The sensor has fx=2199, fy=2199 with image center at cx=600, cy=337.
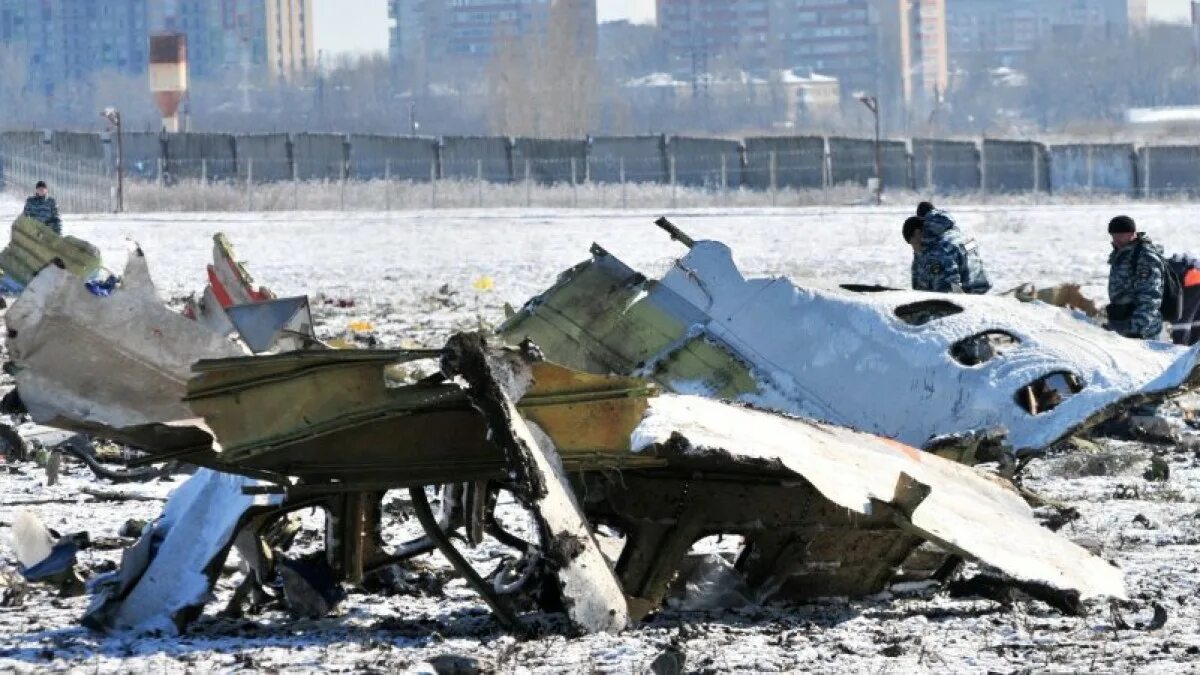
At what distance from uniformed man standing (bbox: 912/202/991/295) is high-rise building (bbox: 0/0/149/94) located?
17796 cm

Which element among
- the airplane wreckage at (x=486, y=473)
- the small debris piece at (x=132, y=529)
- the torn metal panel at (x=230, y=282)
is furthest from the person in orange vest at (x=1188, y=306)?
A: the small debris piece at (x=132, y=529)

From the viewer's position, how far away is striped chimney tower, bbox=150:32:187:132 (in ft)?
287

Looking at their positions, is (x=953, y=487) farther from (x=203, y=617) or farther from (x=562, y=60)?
(x=562, y=60)

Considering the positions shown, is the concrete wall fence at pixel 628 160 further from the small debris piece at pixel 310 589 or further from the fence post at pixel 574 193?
the small debris piece at pixel 310 589

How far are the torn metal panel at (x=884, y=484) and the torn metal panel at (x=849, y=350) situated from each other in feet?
7.60

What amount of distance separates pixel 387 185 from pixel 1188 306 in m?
38.2

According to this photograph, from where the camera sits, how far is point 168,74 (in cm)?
8794

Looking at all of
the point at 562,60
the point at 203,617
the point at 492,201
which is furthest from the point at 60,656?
the point at 562,60

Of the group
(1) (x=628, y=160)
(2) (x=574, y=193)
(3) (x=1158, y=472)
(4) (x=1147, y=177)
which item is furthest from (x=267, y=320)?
(1) (x=628, y=160)

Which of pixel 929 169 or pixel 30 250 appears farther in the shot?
pixel 929 169

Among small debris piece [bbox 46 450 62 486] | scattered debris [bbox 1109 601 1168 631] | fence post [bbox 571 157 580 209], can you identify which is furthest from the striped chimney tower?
scattered debris [bbox 1109 601 1168 631]

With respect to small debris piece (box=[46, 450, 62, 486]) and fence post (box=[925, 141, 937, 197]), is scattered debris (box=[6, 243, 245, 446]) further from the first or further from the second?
fence post (box=[925, 141, 937, 197])

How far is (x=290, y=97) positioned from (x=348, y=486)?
16273cm

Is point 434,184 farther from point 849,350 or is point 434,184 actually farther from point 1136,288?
point 849,350
